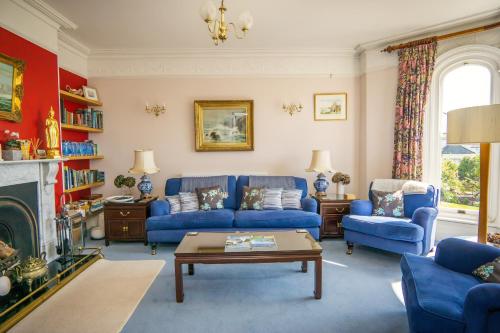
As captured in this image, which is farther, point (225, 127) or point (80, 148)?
point (225, 127)

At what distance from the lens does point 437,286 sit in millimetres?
1897

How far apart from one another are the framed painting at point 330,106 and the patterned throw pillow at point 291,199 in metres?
1.43

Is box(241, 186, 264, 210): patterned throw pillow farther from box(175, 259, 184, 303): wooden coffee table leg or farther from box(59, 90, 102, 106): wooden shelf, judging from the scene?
box(59, 90, 102, 106): wooden shelf

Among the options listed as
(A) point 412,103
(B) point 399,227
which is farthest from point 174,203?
(A) point 412,103

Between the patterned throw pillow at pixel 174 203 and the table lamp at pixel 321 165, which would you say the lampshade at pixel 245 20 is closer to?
the table lamp at pixel 321 165

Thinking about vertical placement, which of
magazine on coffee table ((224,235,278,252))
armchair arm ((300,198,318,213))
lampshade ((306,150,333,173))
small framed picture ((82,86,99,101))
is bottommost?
magazine on coffee table ((224,235,278,252))

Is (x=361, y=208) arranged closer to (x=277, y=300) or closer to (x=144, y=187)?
(x=277, y=300)

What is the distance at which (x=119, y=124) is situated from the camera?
4.78m

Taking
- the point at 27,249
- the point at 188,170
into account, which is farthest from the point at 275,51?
the point at 27,249

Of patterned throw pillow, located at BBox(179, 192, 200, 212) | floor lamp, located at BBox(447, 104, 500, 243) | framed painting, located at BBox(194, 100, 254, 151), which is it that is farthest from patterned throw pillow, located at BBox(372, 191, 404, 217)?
patterned throw pillow, located at BBox(179, 192, 200, 212)

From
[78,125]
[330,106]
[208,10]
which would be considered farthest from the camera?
[330,106]

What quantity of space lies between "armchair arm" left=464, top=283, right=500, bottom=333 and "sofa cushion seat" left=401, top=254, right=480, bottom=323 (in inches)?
3.5

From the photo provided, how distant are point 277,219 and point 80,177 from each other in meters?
3.01

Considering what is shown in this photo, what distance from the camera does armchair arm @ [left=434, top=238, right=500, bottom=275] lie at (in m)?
2.09
